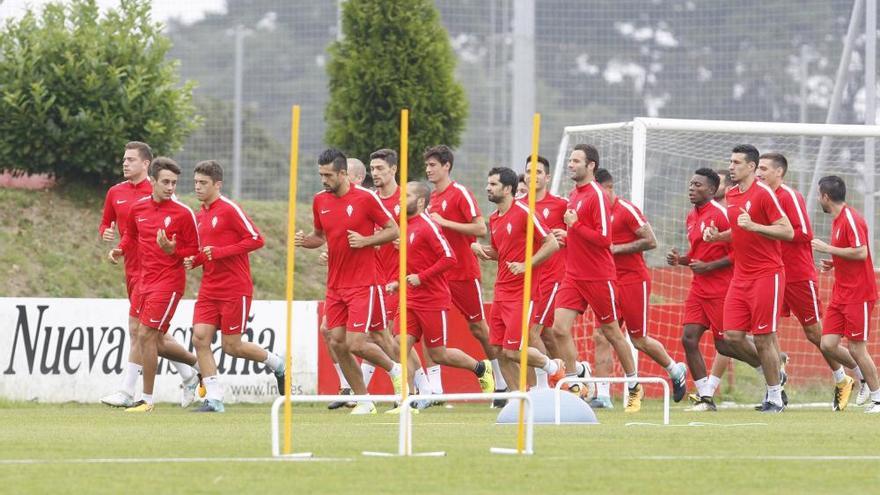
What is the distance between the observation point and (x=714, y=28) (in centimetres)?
2875

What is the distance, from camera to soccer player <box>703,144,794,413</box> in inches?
621

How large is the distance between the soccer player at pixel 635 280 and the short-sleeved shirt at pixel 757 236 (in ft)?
4.14

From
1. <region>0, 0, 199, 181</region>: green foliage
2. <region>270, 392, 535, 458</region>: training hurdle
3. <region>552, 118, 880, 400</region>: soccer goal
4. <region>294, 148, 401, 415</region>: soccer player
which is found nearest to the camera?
<region>270, 392, 535, 458</region>: training hurdle

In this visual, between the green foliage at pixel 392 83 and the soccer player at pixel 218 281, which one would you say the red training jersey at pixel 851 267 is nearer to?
the soccer player at pixel 218 281

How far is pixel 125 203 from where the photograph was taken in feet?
55.5

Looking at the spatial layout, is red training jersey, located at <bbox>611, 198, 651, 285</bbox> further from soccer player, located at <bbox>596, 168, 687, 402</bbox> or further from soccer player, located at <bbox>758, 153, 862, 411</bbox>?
soccer player, located at <bbox>758, 153, 862, 411</bbox>

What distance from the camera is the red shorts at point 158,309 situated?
623 inches

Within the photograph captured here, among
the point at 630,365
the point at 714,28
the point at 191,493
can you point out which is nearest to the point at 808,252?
the point at 630,365

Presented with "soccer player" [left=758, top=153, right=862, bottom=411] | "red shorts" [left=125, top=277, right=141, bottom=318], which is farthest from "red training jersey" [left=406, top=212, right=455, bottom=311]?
"soccer player" [left=758, top=153, right=862, bottom=411]

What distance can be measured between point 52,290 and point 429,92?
6254mm

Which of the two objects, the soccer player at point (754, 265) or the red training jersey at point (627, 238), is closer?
the soccer player at point (754, 265)

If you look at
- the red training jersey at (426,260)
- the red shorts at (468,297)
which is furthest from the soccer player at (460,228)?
the red training jersey at (426,260)

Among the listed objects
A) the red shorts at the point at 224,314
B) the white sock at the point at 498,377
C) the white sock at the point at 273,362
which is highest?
the red shorts at the point at 224,314

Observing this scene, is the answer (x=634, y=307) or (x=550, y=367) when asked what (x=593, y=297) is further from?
(x=550, y=367)
